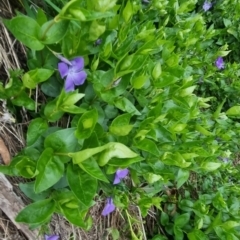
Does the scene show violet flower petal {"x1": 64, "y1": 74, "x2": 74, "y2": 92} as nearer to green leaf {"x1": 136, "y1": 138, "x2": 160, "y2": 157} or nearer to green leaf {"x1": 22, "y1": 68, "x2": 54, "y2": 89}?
green leaf {"x1": 22, "y1": 68, "x2": 54, "y2": 89}

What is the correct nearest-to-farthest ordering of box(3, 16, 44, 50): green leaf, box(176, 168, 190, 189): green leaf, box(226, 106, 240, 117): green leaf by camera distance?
box(3, 16, 44, 50): green leaf < box(176, 168, 190, 189): green leaf < box(226, 106, 240, 117): green leaf

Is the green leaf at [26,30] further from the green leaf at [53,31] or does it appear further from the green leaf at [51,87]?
the green leaf at [51,87]

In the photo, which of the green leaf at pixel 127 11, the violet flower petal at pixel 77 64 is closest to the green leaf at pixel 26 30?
the violet flower petal at pixel 77 64

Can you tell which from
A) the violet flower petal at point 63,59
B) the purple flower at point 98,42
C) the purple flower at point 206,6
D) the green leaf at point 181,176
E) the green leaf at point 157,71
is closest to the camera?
the violet flower petal at point 63,59

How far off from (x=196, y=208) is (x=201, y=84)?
0.63 metres

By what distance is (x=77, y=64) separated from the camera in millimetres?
846

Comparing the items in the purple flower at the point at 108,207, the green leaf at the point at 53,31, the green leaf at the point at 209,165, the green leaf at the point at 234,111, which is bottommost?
the green leaf at the point at 209,165

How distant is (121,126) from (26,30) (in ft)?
0.94

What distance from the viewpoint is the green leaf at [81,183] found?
79 centimetres

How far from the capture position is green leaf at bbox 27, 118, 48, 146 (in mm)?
824

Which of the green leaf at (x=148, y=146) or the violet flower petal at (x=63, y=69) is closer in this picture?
the violet flower petal at (x=63, y=69)

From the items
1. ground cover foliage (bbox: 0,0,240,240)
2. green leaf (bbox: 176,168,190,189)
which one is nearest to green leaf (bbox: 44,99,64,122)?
ground cover foliage (bbox: 0,0,240,240)

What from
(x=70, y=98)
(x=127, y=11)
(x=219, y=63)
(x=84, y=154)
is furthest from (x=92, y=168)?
(x=219, y=63)

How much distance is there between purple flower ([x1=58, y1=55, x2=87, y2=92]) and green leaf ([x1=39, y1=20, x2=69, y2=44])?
9cm
